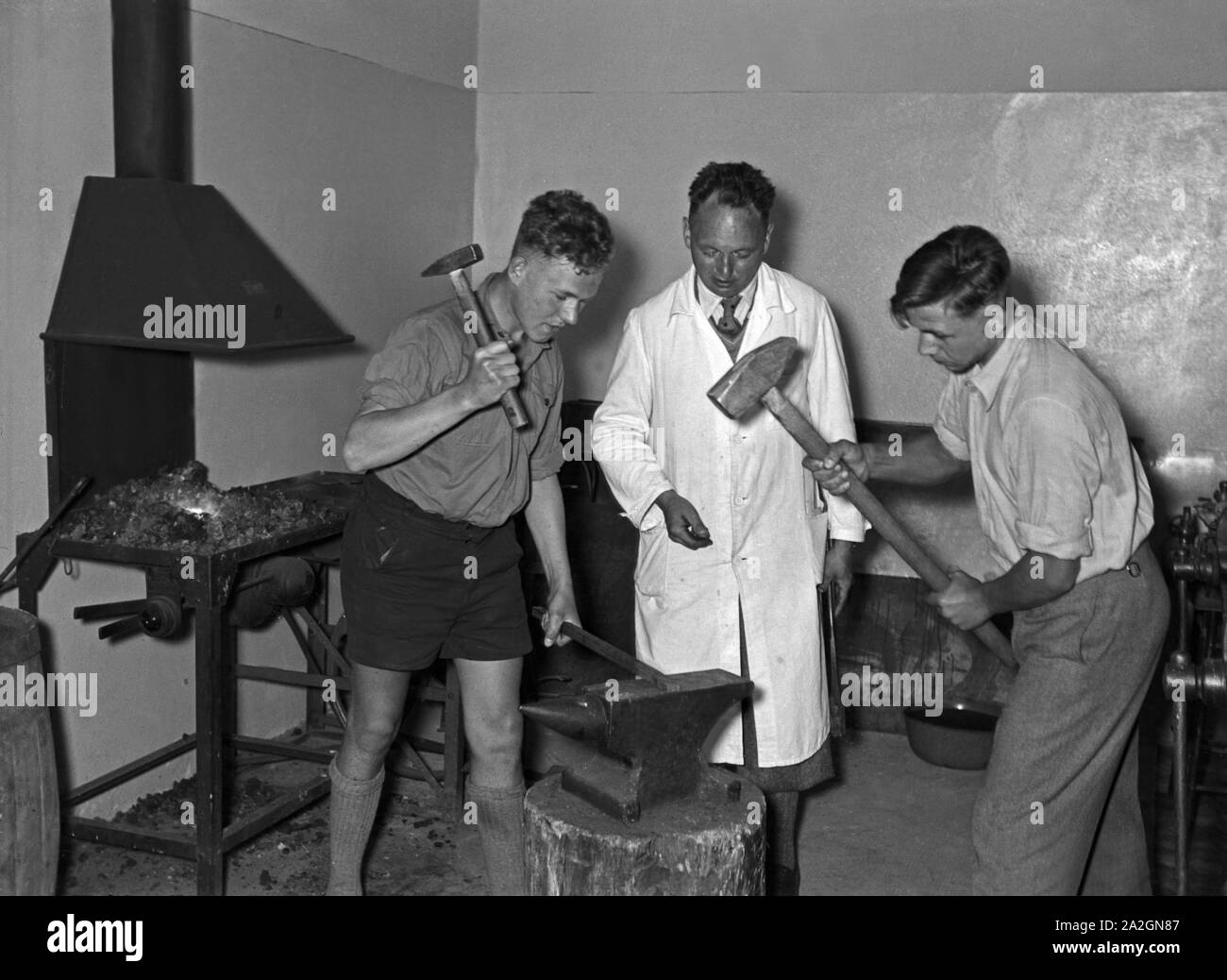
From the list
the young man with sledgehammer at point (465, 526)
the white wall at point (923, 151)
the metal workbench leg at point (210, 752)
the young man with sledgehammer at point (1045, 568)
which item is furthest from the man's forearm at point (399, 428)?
the white wall at point (923, 151)

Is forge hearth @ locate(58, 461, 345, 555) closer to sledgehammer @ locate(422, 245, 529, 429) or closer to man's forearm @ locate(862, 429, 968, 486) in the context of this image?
sledgehammer @ locate(422, 245, 529, 429)

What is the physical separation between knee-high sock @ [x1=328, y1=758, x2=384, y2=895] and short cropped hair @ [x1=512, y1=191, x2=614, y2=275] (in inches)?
56.1

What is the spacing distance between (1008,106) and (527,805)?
4.03 meters

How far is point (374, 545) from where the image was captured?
129 inches

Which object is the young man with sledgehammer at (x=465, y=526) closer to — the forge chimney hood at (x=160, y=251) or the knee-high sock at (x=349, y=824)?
the knee-high sock at (x=349, y=824)

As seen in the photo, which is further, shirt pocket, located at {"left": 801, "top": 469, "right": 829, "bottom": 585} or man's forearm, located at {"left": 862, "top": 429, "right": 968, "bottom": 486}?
shirt pocket, located at {"left": 801, "top": 469, "right": 829, "bottom": 585}

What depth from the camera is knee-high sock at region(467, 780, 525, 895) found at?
3.40m

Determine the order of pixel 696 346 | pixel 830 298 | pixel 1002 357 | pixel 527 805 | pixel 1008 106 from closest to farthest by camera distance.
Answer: pixel 527 805 → pixel 1002 357 → pixel 696 346 → pixel 1008 106 → pixel 830 298

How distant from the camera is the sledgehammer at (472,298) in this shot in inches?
116

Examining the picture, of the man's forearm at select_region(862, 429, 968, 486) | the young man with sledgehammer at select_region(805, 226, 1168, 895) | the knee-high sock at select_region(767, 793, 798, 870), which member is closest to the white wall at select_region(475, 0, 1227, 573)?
the knee-high sock at select_region(767, 793, 798, 870)

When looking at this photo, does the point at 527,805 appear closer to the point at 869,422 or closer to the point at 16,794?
the point at 16,794

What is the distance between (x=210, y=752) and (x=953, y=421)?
2217 mm

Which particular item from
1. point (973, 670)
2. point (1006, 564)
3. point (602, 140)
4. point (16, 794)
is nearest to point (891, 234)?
point (602, 140)

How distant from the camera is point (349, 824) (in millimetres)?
3412
